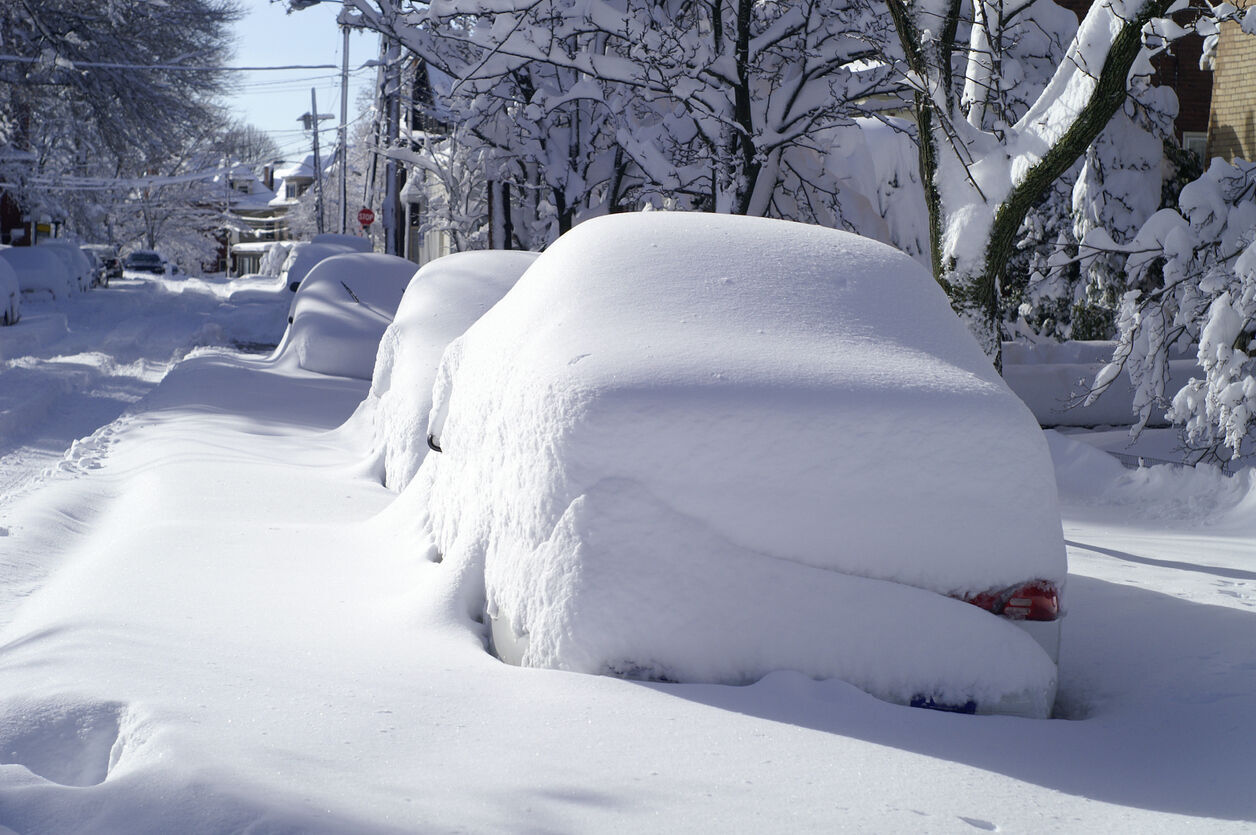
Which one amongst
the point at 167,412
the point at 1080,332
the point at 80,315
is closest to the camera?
the point at 167,412

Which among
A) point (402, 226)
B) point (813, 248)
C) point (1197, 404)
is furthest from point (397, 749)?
point (402, 226)

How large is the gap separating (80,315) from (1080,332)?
2072cm

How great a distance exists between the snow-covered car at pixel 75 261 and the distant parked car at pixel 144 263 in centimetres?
2768

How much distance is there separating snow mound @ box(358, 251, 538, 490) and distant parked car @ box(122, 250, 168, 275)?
57623 millimetres

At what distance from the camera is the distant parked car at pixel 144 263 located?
6109 cm

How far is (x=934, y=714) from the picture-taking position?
3.33 m

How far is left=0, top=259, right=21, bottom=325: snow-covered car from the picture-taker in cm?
2070

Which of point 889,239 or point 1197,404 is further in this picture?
point 889,239

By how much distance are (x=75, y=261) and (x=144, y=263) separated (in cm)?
2966

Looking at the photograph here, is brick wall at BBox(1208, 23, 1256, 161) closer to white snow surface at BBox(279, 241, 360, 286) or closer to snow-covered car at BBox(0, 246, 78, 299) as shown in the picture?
white snow surface at BBox(279, 241, 360, 286)

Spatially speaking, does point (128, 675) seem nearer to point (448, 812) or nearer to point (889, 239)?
point (448, 812)

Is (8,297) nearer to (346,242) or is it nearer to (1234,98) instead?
(346,242)

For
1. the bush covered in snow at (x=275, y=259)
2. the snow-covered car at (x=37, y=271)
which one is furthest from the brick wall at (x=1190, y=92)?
the bush covered in snow at (x=275, y=259)

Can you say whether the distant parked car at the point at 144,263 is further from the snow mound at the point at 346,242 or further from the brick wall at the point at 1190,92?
the brick wall at the point at 1190,92
